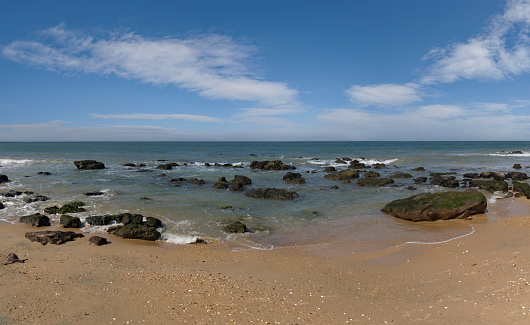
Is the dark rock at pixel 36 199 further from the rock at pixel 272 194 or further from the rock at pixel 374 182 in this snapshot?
the rock at pixel 374 182

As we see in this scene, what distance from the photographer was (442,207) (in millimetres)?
14172

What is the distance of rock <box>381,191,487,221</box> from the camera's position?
1416 cm

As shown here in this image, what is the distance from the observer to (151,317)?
615 centimetres

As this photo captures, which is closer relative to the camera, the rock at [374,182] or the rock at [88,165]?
the rock at [374,182]

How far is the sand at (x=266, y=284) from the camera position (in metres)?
6.12

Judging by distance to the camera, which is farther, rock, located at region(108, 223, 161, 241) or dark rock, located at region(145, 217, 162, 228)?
dark rock, located at region(145, 217, 162, 228)

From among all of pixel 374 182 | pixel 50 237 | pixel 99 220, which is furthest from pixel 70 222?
pixel 374 182

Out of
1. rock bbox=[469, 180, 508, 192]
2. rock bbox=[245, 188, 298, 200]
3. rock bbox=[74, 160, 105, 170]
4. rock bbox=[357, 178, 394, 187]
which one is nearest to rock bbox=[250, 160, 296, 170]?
rock bbox=[357, 178, 394, 187]

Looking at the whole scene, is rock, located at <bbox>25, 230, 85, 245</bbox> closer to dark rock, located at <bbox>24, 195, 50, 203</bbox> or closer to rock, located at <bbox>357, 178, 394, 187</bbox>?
dark rock, located at <bbox>24, 195, 50, 203</bbox>

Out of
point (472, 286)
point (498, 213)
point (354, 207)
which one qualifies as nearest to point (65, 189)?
point (354, 207)

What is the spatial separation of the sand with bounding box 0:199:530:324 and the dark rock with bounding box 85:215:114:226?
2.25m

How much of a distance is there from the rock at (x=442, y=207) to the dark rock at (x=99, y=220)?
12.9m

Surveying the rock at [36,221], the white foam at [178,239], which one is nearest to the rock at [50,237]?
the rock at [36,221]

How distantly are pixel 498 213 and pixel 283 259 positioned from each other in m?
12.1
